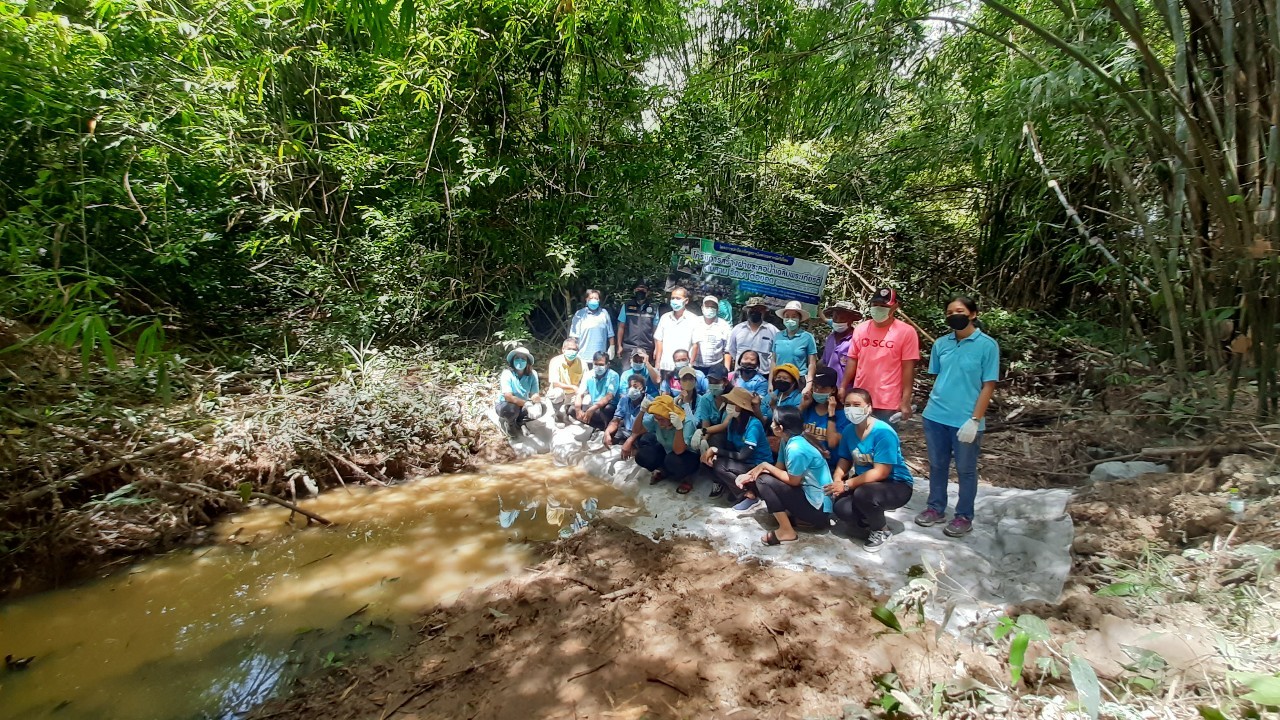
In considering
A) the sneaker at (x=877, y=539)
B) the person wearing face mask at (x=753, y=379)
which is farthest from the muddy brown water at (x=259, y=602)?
the sneaker at (x=877, y=539)

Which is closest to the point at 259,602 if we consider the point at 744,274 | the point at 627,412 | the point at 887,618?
the point at 627,412

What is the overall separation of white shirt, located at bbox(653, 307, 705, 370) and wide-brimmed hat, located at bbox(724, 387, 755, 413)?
1.62 m

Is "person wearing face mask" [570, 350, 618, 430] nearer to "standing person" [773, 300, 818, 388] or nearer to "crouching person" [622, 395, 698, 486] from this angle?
"crouching person" [622, 395, 698, 486]

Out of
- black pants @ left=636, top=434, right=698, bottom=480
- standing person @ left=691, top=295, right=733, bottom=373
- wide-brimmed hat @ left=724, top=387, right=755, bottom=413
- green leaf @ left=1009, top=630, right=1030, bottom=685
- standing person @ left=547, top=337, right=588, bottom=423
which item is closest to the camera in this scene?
green leaf @ left=1009, top=630, right=1030, bottom=685

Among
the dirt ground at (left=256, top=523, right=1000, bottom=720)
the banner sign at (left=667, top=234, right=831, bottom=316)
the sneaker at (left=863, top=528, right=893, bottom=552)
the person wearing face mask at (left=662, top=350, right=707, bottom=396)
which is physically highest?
the banner sign at (left=667, top=234, right=831, bottom=316)

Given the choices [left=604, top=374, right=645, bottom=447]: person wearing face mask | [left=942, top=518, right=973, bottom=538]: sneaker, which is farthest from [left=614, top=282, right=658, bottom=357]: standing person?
[left=942, top=518, right=973, bottom=538]: sneaker

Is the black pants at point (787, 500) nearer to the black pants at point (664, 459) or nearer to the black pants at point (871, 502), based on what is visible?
the black pants at point (871, 502)

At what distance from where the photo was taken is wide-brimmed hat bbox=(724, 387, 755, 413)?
399 cm

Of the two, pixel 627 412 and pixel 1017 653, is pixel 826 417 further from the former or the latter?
pixel 627 412

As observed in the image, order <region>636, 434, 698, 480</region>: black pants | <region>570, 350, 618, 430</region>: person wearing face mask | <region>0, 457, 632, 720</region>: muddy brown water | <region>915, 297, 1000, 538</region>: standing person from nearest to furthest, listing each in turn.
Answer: <region>0, 457, 632, 720</region>: muddy brown water < <region>915, 297, 1000, 538</region>: standing person < <region>636, 434, 698, 480</region>: black pants < <region>570, 350, 618, 430</region>: person wearing face mask

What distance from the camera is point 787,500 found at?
11.5 feet

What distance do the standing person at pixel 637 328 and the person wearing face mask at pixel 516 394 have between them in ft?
4.33

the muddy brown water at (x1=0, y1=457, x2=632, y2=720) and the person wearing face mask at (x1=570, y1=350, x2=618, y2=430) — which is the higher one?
the person wearing face mask at (x1=570, y1=350, x2=618, y2=430)

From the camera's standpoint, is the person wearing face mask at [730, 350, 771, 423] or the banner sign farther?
the banner sign
